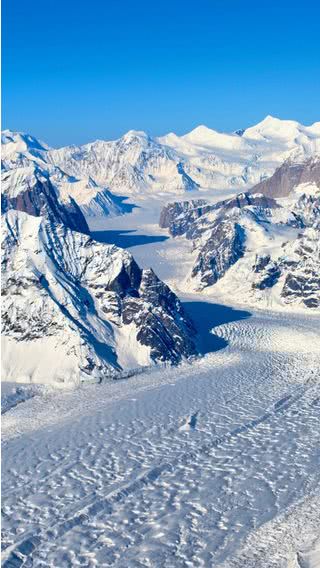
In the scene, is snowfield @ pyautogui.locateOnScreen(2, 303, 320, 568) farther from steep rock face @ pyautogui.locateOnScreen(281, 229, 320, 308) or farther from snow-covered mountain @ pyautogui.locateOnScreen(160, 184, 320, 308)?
snow-covered mountain @ pyautogui.locateOnScreen(160, 184, 320, 308)

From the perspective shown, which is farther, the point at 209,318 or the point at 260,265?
the point at 260,265

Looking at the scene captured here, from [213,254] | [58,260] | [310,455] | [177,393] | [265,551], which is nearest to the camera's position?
[265,551]

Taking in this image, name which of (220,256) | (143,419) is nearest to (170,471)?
(143,419)

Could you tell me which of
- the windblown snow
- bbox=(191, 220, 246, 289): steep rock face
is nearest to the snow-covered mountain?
bbox=(191, 220, 246, 289): steep rock face

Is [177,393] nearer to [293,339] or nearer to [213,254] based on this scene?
[293,339]

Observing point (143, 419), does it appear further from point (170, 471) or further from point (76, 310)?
point (76, 310)

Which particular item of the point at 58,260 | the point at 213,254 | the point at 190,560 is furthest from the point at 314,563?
the point at 213,254
